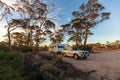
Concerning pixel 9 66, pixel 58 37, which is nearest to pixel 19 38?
pixel 58 37

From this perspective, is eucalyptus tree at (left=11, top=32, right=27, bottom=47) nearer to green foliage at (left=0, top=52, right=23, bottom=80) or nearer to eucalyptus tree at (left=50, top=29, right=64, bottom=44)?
eucalyptus tree at (left=50, top=29, right=64, bottom=44)

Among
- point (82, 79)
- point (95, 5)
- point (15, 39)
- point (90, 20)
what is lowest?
point (82, 79)

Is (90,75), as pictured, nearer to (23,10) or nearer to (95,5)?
(23,10)

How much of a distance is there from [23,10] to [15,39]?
13925 mm

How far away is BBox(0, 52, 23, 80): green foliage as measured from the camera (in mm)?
4660

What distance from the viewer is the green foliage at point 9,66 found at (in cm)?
466

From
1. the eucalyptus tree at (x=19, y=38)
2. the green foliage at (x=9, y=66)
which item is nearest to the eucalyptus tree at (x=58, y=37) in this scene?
the eucalyptus tree at (x=19, y=38)

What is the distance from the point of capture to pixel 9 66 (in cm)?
527

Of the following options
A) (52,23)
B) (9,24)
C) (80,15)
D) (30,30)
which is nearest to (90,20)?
(80,15)

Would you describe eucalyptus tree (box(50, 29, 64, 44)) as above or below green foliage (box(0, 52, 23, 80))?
above

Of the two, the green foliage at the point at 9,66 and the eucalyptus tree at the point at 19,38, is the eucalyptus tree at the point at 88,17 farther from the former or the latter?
the green foliage at the point at 9,66

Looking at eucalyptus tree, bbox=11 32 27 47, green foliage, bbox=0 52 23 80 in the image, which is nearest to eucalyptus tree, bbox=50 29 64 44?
eucalyptus tree, bbox=11 32 27 47

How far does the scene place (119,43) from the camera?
51719 mm

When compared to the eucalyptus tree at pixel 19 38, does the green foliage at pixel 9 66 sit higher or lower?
lower
